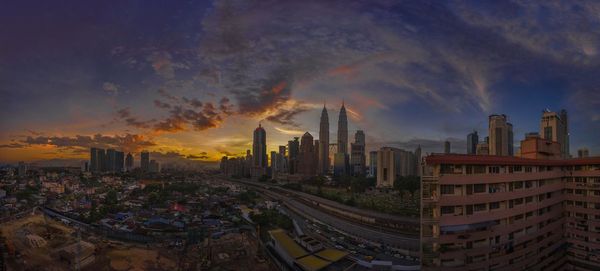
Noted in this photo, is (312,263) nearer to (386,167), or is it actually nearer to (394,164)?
(394,164)

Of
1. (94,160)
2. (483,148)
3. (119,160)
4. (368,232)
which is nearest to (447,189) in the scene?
(368,232)

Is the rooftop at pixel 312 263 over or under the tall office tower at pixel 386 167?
under

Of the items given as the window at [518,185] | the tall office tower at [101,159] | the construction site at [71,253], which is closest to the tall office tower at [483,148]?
the window at [518,185]

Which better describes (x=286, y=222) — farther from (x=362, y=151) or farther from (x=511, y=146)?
(x=362, y=151)

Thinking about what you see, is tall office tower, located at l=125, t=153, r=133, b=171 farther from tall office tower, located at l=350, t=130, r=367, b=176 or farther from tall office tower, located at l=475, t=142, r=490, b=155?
tall office tower, located at l=475, t=142, r=490, b=155

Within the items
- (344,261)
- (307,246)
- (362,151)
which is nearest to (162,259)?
(307,246)

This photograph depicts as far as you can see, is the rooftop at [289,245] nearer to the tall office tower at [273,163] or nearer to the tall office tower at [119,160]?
the tall office tower at [119,160]

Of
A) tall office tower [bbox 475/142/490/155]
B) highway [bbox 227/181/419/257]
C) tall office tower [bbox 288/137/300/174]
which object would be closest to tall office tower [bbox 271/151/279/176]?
tall office tower [bbox 288/137/300/174]
